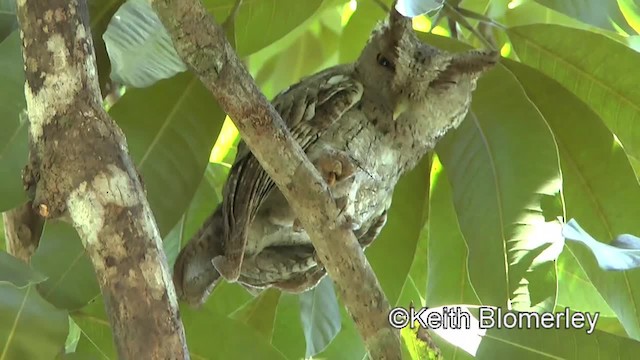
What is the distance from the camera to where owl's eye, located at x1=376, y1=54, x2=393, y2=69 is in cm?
135

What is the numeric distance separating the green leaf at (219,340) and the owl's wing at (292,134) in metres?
0.16

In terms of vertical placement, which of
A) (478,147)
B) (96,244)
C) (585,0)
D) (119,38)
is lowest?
(96,244)

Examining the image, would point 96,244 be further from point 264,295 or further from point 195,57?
point 264,295

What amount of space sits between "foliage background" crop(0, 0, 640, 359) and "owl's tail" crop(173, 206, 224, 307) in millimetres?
47

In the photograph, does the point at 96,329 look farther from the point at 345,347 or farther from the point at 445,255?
the point at 445,255

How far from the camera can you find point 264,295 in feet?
5.52

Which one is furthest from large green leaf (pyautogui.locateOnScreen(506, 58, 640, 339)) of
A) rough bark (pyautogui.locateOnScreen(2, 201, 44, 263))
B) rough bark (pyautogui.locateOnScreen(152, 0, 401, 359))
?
rough bark (pyautogui.locateOnScreen(2, 201, 44, 263))

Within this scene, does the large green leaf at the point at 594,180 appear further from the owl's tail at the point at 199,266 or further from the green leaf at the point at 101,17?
the green leaf at the point at 101,17

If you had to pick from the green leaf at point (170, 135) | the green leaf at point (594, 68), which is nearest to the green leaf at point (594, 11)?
the green leaf at point (594, 68)

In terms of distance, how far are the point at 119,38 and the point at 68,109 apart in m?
0.16

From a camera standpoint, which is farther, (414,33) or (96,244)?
(414,33)

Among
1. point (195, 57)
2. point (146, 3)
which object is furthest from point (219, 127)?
point (195, 57)

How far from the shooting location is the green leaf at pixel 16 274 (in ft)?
3.15

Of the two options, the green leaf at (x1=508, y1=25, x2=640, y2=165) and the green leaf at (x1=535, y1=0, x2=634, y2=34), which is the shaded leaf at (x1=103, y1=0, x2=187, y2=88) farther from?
the green leaf at (x1=508, y1=25, x2=640, y2=165)
